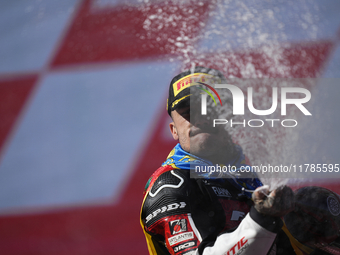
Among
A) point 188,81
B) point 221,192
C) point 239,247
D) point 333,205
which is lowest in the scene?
point 333,205

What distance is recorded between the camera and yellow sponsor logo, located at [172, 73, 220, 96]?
1126 millimetres

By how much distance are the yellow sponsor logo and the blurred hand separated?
1.82ft

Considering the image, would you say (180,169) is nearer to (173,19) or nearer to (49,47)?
(173,19)

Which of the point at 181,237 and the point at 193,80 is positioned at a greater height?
the point at 193,80

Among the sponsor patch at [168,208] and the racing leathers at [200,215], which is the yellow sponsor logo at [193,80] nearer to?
the racing leathers at [200,215]

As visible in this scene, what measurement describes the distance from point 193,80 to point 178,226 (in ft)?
1.67

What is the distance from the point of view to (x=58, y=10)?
3.99 meters

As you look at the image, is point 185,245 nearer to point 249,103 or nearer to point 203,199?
point 203,199

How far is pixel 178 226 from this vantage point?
0.89 metres

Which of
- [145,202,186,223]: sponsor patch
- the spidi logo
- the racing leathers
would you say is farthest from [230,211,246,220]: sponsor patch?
the spidi logo

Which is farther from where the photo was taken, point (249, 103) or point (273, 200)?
point (249, 103)

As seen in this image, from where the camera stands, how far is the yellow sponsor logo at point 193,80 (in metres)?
1.13

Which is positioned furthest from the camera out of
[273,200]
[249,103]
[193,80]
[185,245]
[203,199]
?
[249,103]

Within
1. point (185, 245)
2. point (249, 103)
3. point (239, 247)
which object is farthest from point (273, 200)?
point (249, 103)
